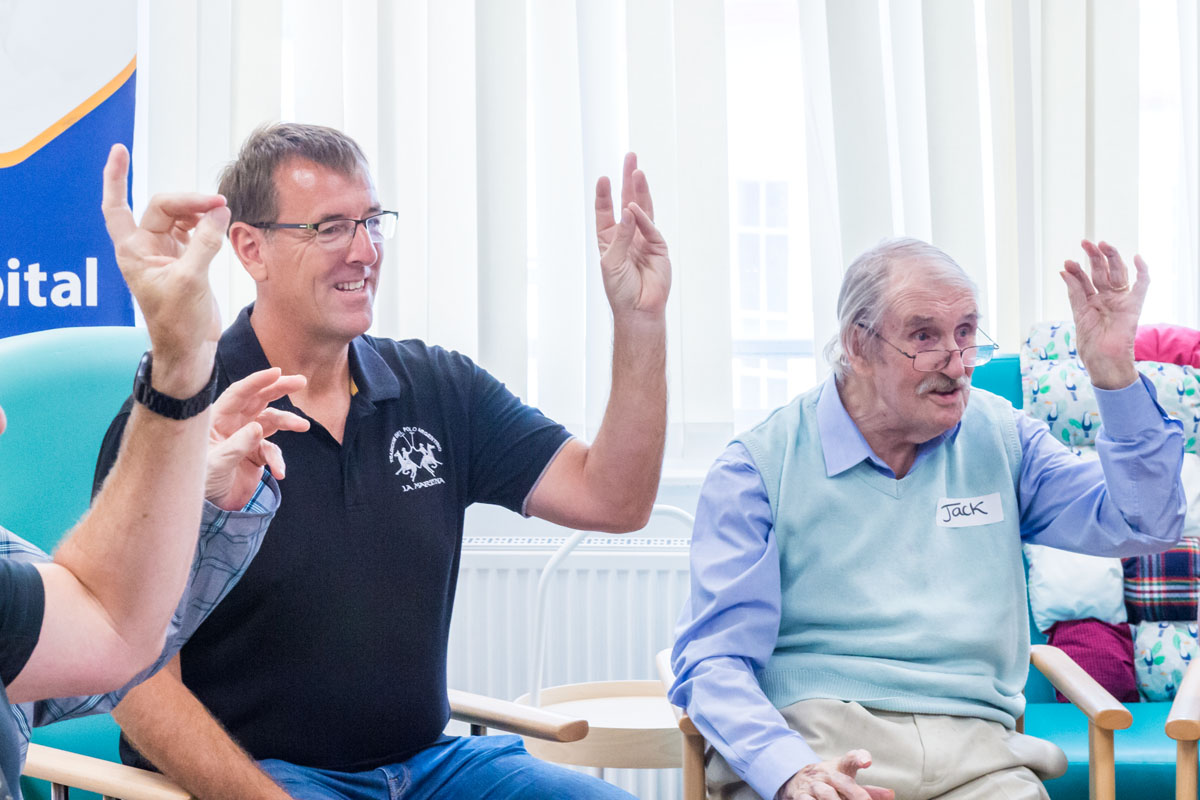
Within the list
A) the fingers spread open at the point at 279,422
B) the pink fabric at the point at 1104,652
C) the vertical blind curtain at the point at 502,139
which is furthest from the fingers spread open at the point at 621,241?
the pink fabric at the point at 1104,652

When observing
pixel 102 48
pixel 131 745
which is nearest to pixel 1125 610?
pixel 131 745

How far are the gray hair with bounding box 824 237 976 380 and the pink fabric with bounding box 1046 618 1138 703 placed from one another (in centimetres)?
A: 80

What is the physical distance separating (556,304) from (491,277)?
167mm

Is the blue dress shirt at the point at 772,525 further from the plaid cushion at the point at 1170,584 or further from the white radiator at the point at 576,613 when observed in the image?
the white radiator at the point at 576,613

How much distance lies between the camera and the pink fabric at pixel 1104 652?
2162 millimetres

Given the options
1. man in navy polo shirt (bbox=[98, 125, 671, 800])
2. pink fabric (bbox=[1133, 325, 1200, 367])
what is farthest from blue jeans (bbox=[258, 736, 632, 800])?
pink fabric (bbox=[1133, 325, 1200, 367])

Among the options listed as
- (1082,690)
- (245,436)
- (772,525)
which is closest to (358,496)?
(245,436)

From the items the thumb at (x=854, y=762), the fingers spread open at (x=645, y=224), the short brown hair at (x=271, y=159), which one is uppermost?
→ the short brown hair at (x=271, y=159)

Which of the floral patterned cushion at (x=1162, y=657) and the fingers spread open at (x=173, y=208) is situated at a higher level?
the fingers spread open at (x=173, y=208)

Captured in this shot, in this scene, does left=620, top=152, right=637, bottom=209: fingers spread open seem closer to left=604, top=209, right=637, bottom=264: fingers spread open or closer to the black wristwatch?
left=604, top=209, right=637, bottom=264: fingers spread open

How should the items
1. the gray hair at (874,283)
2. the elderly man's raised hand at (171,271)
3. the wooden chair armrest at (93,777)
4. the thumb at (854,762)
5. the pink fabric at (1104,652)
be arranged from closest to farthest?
the elderly man's raised hand at (171,271)
the wooden chair armrest at (93,777)
the thumb at (854,762)
the gray hair at (874,283)
the pink fabric at (1104,652)

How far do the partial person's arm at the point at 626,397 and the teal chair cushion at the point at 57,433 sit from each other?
0.65m

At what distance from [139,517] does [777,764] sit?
2.97 feet

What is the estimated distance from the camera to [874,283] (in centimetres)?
179
